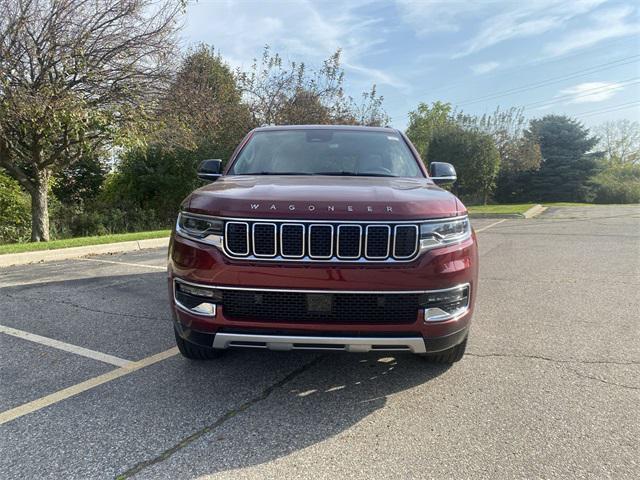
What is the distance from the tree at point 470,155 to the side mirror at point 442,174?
27928mm

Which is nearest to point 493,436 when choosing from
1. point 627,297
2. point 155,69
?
point 627,297

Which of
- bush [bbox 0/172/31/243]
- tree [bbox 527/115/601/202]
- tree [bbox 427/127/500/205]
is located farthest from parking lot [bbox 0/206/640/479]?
tree [bbox 527/115/601/202]

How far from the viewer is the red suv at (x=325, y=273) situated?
258 centimetres

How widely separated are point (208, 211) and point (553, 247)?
9.23 meters

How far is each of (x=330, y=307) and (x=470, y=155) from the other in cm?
3109

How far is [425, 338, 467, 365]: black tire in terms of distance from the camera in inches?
125

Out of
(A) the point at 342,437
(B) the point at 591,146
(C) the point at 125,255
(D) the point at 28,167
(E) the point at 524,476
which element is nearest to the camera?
(E) the point at 524,476

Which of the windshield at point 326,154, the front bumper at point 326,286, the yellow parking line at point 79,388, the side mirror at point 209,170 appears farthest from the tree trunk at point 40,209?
the front bumper at point 326,286

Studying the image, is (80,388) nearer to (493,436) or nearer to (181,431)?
(181,431)

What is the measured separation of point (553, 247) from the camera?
997 centimetres

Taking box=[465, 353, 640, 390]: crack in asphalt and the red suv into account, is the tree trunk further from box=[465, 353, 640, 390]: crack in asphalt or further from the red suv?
box=[465, 353, 640, 390]: crack in asphalt

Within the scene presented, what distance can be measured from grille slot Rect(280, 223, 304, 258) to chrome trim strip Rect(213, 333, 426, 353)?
1.54 ft

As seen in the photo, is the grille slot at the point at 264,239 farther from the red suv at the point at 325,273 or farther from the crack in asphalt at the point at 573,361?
the crack in asphalt at the point at 573,361

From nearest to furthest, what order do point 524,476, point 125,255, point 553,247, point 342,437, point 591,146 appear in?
point 524,476 < point 342,437 < point 125,255 < point 553,247 < point 591,146
